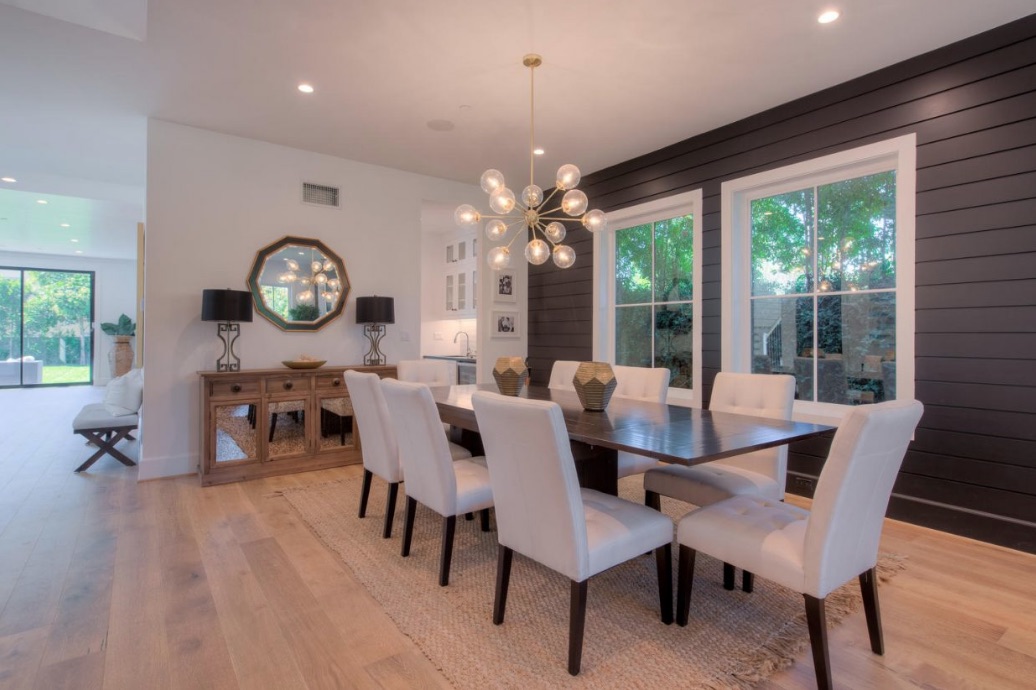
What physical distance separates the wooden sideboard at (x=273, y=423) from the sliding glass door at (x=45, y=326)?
927 centimetres

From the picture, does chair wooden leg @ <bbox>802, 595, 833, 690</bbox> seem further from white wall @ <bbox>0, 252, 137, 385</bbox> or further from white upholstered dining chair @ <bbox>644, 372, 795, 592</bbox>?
white wall @ <bbox>0, 252, 137, 385</bbox>

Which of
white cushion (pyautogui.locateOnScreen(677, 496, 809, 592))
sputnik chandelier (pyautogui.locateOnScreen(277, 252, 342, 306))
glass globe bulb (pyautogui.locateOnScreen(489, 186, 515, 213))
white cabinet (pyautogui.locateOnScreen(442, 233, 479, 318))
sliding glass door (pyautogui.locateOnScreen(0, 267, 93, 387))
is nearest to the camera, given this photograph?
white cushion (pyautogui.locateOnScreen(677, 496, 809, 592))

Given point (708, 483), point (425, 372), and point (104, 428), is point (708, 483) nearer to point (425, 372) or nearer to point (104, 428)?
point (425, 372)

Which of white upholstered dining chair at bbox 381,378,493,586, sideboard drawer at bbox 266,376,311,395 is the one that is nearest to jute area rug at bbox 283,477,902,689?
white upholstered dining chair at bbox 381,378,493,586

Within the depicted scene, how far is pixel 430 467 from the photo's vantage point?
232 centimetres

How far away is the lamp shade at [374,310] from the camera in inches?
183

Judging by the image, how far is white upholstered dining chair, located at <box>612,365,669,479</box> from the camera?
301cm

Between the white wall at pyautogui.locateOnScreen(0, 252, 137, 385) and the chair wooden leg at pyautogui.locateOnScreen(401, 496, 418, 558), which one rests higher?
the white wall at pyautogui.locateOnScreen(0, 252, 137, 385)

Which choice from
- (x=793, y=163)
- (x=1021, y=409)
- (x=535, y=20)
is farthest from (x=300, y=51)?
(x=1021, y=409)

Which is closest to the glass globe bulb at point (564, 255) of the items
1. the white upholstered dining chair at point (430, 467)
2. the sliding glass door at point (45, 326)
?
the white upholstered dining chair at point (430, 467)

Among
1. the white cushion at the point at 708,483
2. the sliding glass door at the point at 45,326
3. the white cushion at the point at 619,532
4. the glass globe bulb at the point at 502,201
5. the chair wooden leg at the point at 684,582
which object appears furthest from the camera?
the sliding glass door at the point at 45,326

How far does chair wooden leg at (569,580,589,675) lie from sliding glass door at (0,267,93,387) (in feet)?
41.1

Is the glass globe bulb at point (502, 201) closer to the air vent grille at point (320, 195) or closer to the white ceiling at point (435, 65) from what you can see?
the white ceiling at point (435, 65)

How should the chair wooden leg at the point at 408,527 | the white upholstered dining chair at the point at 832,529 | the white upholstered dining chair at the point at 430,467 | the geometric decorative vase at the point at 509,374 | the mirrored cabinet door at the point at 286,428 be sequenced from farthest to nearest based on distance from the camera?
the mirrored cabinet door at the point at 286,428 < the geometric decorative vase at the point at 509,374 < the chair wooden leg at the point at 408,527 < the white upholstered dining chair at the point at 430,467 < the white upholstered dining chair at the point at 832,529
